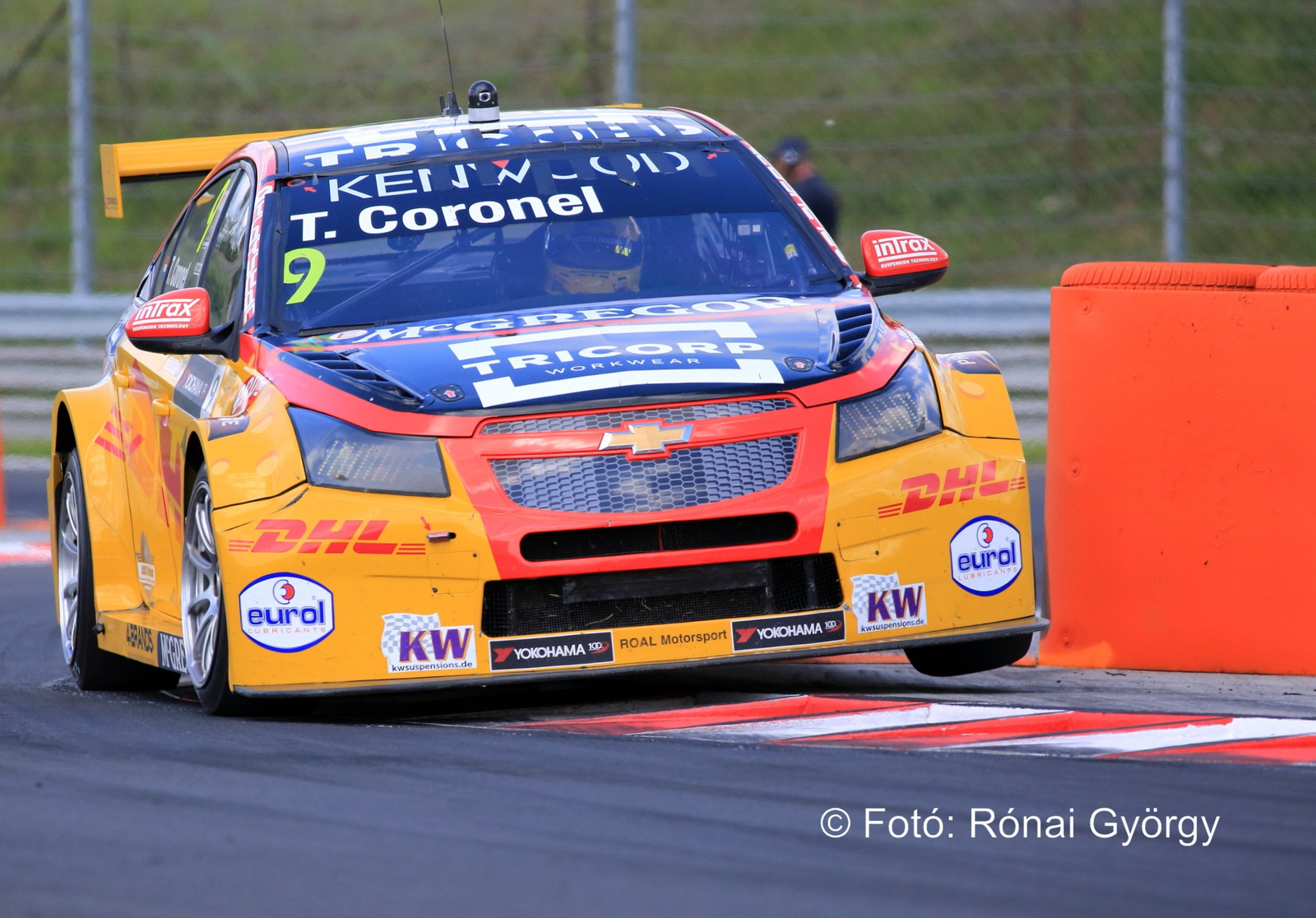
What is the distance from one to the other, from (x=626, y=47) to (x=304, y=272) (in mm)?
7801

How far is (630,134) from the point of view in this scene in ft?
21.4

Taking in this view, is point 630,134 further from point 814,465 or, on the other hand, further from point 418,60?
point 418,60

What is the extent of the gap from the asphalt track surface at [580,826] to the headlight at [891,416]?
0.66m

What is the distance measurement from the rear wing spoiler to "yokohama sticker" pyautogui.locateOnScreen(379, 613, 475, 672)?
2.84m

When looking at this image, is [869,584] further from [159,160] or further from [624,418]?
[159,160]

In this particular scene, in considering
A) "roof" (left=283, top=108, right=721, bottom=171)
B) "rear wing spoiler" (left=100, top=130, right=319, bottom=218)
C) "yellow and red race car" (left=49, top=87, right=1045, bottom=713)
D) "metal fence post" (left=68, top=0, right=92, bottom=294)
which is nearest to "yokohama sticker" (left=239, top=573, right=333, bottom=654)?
"yellow and red race car" (left=49, top=87, right=1045, bottom=713)

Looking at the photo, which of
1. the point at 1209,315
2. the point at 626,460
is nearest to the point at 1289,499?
the point at 1209,315

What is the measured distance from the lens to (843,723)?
4.81m

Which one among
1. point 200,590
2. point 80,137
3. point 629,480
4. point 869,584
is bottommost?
point 200,590

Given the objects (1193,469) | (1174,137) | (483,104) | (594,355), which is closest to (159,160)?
(483,104)

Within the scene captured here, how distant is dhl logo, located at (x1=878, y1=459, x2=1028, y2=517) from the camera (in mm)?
5176

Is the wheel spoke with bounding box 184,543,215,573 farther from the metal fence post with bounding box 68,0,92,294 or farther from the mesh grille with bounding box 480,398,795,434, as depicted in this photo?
the metal fence post with bounding box 68,0,92,294

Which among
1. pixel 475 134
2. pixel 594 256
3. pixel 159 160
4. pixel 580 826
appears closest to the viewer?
pixel 580 826

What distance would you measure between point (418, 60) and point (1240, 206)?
9.21m
